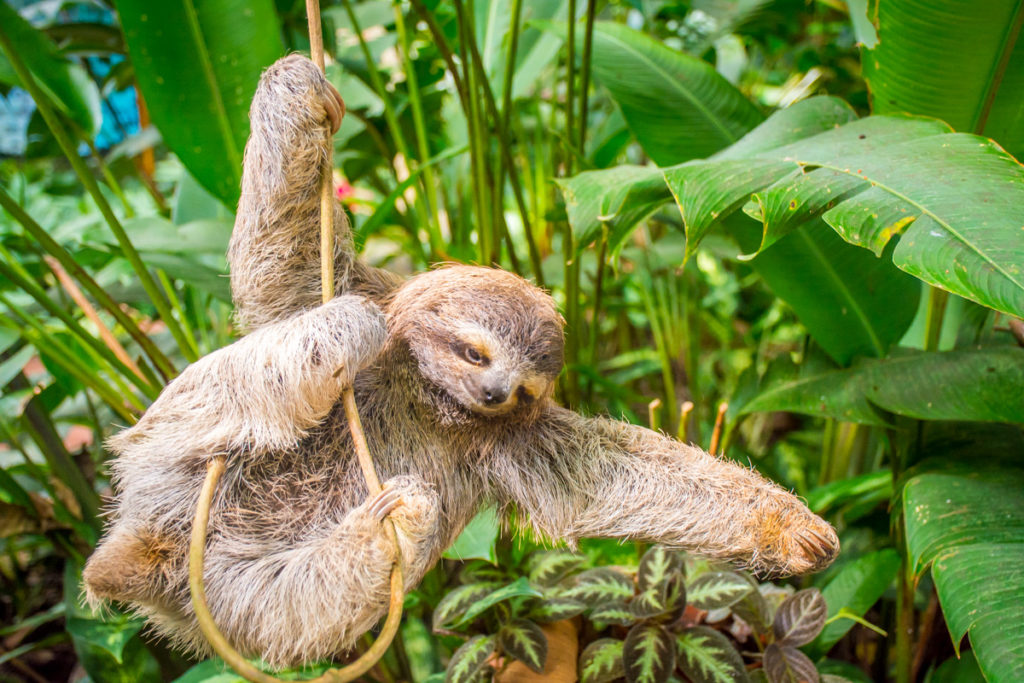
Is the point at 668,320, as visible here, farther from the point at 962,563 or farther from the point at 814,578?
the point at 962,563

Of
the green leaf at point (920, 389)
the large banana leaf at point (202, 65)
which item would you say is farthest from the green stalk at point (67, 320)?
the green leaf at point (920, 389)

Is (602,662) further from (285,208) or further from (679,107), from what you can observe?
(679,107)

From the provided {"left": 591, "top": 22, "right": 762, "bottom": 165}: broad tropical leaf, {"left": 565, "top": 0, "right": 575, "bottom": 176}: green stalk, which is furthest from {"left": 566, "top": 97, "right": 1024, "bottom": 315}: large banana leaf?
{"left": 565, "top": 0, "right": 575, "bottom": 176}: green stalk

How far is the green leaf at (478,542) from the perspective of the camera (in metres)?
1.34

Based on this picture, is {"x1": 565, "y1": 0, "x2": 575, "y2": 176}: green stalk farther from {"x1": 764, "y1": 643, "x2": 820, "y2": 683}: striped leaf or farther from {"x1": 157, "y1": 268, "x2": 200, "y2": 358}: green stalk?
{"x1": 764, "y1": 643, "x2": 820, "y2": 683}: striped leaf

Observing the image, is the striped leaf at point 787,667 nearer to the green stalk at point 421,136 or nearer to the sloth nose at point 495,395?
the sloth nose at point 495,395

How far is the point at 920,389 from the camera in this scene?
139 cm

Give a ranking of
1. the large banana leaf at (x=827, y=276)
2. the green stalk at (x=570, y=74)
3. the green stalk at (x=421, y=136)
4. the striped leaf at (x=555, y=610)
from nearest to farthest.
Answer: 1. the striped leaf at (x=555, y=610)
2. the large banana leaf at (x=827, y=276)
3. the green stalk at (x=570, y=74)
4. the green stalk at (x=421, y=136)

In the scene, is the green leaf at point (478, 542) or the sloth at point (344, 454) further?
the green leaf at point (478, 542)

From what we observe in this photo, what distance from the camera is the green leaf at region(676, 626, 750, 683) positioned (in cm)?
129

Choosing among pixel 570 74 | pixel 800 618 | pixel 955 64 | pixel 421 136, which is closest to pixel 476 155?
pixel 570 74

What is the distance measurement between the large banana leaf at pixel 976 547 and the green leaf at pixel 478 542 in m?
0.77

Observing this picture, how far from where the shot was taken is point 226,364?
972 mm

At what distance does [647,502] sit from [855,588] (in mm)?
858
